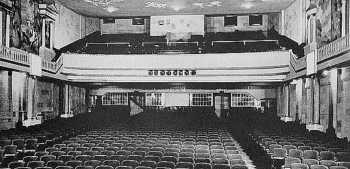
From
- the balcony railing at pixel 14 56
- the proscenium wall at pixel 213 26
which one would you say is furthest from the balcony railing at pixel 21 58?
the proscenium wall at pixel 213 26

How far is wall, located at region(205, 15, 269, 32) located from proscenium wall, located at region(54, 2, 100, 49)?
9890 millimetres

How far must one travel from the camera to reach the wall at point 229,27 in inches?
1188

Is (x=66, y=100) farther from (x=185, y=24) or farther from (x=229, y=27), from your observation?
(x=229, y=27)

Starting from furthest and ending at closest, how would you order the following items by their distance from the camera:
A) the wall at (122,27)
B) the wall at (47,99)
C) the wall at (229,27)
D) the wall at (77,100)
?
the wall at (122,27)
the wall at (229,27)
the wall at (77,100)
the wall at (47,99)

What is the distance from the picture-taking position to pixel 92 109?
27344mm

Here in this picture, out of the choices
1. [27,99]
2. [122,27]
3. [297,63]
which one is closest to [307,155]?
[297,63]

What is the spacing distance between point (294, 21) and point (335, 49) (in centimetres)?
995

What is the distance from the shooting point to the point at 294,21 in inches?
890

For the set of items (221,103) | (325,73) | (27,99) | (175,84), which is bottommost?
(221,103)

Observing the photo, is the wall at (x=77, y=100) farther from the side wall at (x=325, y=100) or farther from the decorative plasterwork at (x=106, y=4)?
the side wall at (x=325, y=100)

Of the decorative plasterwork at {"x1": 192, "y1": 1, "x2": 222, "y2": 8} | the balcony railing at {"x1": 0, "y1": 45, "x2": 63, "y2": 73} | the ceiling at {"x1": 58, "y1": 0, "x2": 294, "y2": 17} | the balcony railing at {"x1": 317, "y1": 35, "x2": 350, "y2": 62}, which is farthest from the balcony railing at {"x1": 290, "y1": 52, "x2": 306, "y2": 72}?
→ the balcony railing at {"x1": 0, "y1": 45, "x2": 63, "y2": 73}

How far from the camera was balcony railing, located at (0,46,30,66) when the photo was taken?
49.4 ft

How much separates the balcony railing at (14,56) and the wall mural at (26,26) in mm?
977

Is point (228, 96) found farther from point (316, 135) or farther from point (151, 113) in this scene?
point (316, 135)
